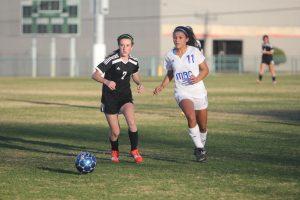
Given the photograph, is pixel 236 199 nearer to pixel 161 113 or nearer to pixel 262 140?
pixel 262 140

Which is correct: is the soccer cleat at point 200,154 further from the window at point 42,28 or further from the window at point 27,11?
the window at point 27,11

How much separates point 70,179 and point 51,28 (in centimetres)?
4547

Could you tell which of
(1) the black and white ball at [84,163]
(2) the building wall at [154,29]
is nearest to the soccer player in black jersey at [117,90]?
(1) the black and white ball at [84,163]

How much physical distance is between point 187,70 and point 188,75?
7 cm

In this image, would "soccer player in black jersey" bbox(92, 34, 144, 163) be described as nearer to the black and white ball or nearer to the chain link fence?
the black and white ball

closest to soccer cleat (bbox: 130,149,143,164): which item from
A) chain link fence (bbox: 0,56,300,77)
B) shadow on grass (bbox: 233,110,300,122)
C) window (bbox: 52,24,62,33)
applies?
shadow on grass (bbox: 233,110,300,122)

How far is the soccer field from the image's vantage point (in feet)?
32.2

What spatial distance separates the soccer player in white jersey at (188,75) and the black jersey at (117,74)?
1.94 ft

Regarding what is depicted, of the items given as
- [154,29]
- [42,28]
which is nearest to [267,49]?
[42,28]

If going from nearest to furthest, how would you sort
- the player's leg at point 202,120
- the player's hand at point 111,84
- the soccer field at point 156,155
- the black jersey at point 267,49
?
the soccer field at point 156,155, the player's hand at point 111,84, the player's leg at point 202,120, the black jersey at point 267,49

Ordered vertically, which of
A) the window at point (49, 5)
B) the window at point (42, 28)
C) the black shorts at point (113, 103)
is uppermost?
the window at point (49, 5)

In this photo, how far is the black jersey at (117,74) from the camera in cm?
1262

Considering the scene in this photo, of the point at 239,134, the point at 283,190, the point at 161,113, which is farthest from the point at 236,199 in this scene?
the point at 161,113

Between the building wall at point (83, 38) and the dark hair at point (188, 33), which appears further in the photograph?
the building wall at point (83, 38)
